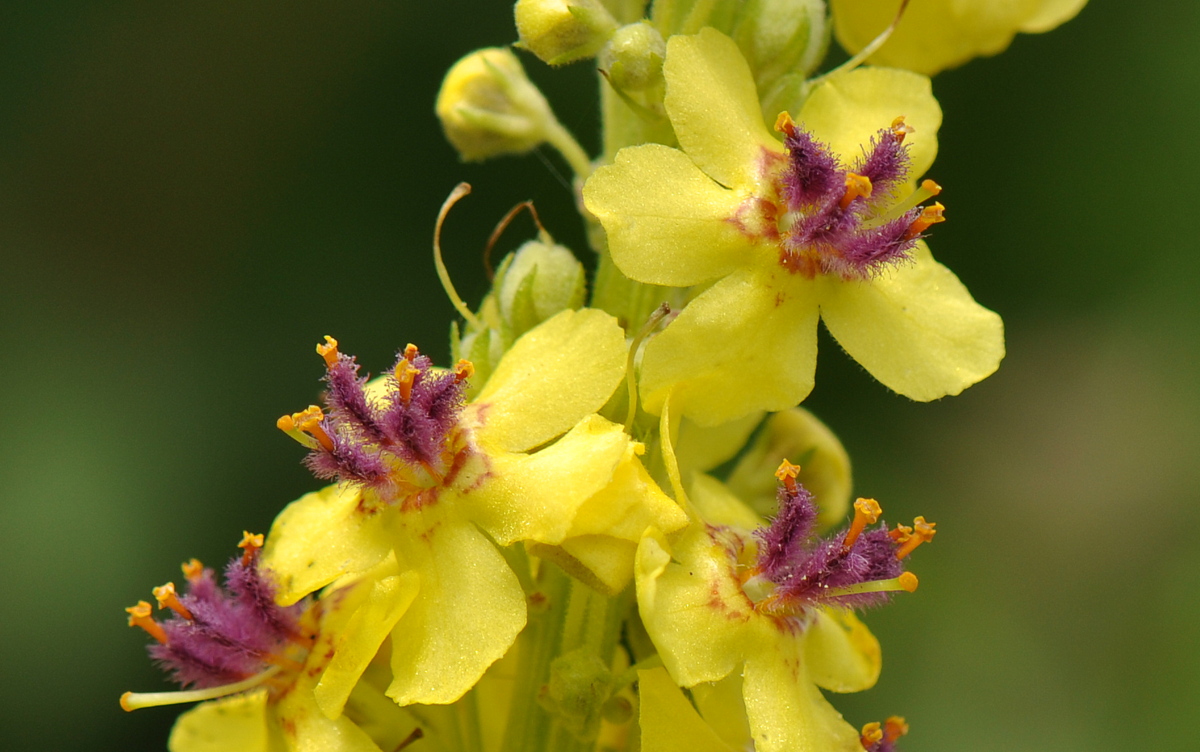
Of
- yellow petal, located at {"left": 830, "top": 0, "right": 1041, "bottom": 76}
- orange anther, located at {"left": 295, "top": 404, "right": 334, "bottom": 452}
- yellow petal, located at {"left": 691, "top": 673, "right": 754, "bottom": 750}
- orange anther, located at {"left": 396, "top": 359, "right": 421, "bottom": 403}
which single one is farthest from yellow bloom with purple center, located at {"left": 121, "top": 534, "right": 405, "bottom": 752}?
yellow petal, located at {"left": 830, "top": 0, "right": 1041, "bottom": 76}

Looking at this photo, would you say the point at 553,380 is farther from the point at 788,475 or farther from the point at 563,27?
the point at 563,27

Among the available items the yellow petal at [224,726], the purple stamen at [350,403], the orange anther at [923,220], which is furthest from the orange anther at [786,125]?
the yellow petal at [224,726]

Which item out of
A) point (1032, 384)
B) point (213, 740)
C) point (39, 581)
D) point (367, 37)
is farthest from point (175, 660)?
point (1032, 384)

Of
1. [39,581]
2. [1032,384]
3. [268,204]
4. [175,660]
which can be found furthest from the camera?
[1032,384]

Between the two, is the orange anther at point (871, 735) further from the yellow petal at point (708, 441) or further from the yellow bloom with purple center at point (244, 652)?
the yellow bloom with purple center at point (244, 652)

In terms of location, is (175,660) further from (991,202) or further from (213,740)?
(991,202)

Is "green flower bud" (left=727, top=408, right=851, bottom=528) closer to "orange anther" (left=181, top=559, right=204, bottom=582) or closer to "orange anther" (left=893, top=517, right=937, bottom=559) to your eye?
"orange anther" (left=893, top=517, right=937, bottom=559)
